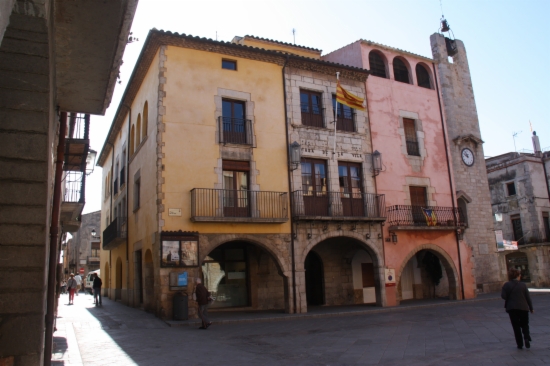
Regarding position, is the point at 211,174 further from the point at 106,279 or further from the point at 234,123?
the point at 106,279

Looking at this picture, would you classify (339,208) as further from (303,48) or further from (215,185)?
(303,48)

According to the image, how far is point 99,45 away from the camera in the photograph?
4.93 m

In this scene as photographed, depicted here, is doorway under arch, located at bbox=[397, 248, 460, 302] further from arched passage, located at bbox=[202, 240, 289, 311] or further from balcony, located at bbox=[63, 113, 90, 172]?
balcony, located at bbox=[63, 113, 90, 172]

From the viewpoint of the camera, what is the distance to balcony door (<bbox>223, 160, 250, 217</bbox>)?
54.6 feet

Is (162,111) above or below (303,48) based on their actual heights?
below

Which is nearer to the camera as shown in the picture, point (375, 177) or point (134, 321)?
point (134, 321)

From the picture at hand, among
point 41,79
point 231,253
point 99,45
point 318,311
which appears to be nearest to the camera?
point 41,79

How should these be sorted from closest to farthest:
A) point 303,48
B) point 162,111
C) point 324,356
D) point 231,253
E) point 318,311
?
1. point 324,356
2. point 162,111
3. point 318,311
4. point 231,253
5. point 303,48

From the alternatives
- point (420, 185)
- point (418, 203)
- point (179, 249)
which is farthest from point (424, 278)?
point (179, 249)

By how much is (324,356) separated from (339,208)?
33.0ft

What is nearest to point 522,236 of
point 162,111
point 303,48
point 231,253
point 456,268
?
point 456,268

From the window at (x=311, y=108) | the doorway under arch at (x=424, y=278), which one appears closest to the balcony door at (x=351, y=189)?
the window at (x=311, y=108)

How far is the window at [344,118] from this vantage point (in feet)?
65.3

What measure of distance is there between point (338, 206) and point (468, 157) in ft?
34.6
